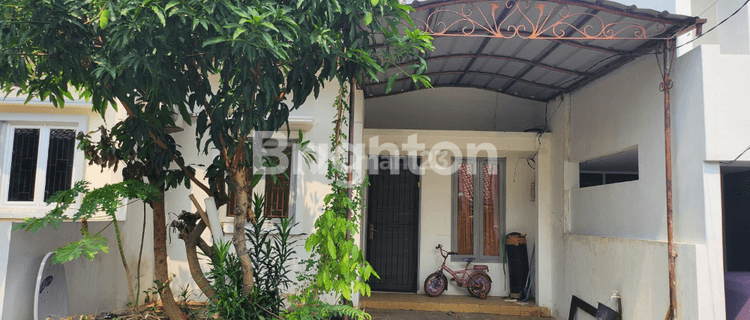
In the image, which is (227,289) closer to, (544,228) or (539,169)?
(544,228)

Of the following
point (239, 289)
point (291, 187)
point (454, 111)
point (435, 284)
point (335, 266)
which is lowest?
point (435, 284)

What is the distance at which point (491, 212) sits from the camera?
812cm

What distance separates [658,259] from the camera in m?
4.66

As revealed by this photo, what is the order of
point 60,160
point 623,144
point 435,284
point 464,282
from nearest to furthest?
point 623,144
point 60,160
point 435,284
point 464,282

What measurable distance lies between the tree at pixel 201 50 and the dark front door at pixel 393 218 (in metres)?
4.02

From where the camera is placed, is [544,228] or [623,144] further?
[544,228]

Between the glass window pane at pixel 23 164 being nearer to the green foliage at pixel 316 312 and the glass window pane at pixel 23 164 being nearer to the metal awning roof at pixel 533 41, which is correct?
the green foliage at pixel 316 312

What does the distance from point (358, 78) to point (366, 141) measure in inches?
151

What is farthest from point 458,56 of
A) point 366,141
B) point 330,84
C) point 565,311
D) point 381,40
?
point 565,311

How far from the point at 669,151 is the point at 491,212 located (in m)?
3.76

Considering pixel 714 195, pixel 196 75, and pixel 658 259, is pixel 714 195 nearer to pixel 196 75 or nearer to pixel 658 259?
pixel 658 259

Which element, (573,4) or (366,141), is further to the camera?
(366,141)

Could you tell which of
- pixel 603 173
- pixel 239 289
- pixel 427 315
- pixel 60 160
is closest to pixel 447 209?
pixel 427 315

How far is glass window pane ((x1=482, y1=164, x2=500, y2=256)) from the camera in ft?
26.4
